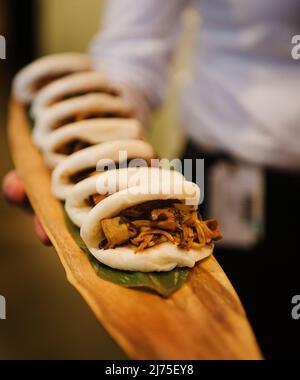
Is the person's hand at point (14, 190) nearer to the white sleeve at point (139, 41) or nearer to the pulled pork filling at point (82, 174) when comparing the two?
the pulled pork filling at point (82, 174)

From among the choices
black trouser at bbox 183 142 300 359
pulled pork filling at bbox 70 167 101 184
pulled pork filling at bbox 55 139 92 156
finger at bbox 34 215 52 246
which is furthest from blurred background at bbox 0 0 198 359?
black trouser at bbox 183 142 300 359

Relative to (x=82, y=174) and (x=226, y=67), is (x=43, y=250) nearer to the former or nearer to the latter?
(x=226, y=67)

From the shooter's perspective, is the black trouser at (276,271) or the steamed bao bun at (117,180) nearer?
the steamed bao bun at (117,180)

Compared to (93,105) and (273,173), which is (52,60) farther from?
(273,173)

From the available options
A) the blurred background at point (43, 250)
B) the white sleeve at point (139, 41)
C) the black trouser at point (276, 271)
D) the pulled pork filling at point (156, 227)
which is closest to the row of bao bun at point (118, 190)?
the pulled pork filling at point (156, 227)

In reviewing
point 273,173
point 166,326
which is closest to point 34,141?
point 273,173

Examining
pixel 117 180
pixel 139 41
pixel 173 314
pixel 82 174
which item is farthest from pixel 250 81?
pixel 173 314

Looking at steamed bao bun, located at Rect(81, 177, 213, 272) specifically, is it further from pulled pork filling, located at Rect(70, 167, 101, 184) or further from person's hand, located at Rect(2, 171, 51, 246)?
person's hand, located at Rect(2, 171, 51, 246)
